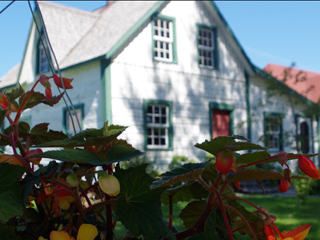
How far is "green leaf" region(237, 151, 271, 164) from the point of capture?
515 millimetres

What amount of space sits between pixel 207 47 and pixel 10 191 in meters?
10.9

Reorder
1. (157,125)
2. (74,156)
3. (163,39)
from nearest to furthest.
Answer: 1. (74,156)
2. (157,125)
3. (163,39)

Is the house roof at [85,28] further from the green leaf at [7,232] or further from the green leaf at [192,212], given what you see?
the green leaf at [7,232]

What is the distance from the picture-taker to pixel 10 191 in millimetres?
513

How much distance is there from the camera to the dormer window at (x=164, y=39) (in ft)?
33.3

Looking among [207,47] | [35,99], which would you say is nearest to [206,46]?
[207,47]

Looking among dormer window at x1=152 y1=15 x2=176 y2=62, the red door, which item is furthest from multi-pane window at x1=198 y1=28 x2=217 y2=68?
the red door

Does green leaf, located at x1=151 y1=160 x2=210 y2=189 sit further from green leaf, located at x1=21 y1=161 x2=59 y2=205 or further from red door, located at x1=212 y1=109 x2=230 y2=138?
red door, located at x1=212 y1=109 x2=230 y2=138

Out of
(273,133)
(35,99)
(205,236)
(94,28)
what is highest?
(94,28)

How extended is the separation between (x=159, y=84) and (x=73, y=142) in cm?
951

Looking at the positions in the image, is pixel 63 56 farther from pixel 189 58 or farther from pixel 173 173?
pixel 173 173

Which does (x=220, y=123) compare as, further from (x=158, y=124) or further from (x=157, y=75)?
(x=157, y=75)

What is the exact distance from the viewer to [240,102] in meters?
11.7

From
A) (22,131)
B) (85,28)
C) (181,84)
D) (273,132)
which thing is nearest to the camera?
(22,131)
